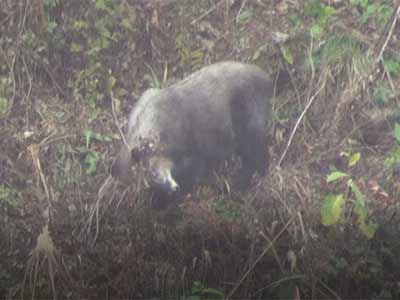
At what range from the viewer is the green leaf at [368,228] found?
454cm

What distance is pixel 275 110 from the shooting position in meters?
5.19

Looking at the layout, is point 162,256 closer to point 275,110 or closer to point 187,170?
point 187,170

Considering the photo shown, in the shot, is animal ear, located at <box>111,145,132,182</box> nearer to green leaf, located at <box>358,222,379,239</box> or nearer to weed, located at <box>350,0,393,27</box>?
green leaf, located at <box>358,222,379,239</box>

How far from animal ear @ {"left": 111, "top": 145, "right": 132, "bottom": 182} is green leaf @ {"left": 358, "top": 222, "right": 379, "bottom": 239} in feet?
4.32

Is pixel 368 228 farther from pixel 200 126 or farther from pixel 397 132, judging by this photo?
pixel 200 126

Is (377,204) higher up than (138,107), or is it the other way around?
(138,107)

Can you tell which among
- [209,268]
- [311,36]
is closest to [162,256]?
[209,268]

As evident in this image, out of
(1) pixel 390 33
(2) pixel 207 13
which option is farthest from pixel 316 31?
(2) pixel 207 13

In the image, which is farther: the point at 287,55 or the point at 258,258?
the point at 287,55

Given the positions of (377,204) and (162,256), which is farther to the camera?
(377,204)

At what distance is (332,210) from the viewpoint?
4.47 meters

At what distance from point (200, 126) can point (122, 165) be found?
0.70m

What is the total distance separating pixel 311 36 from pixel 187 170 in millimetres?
1407

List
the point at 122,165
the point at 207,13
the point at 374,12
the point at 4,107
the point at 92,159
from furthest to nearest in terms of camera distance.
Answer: the point at 374,12 < the point at 207,13 < the point at 4,107 < the point at 92,159 < the point at 122,165
